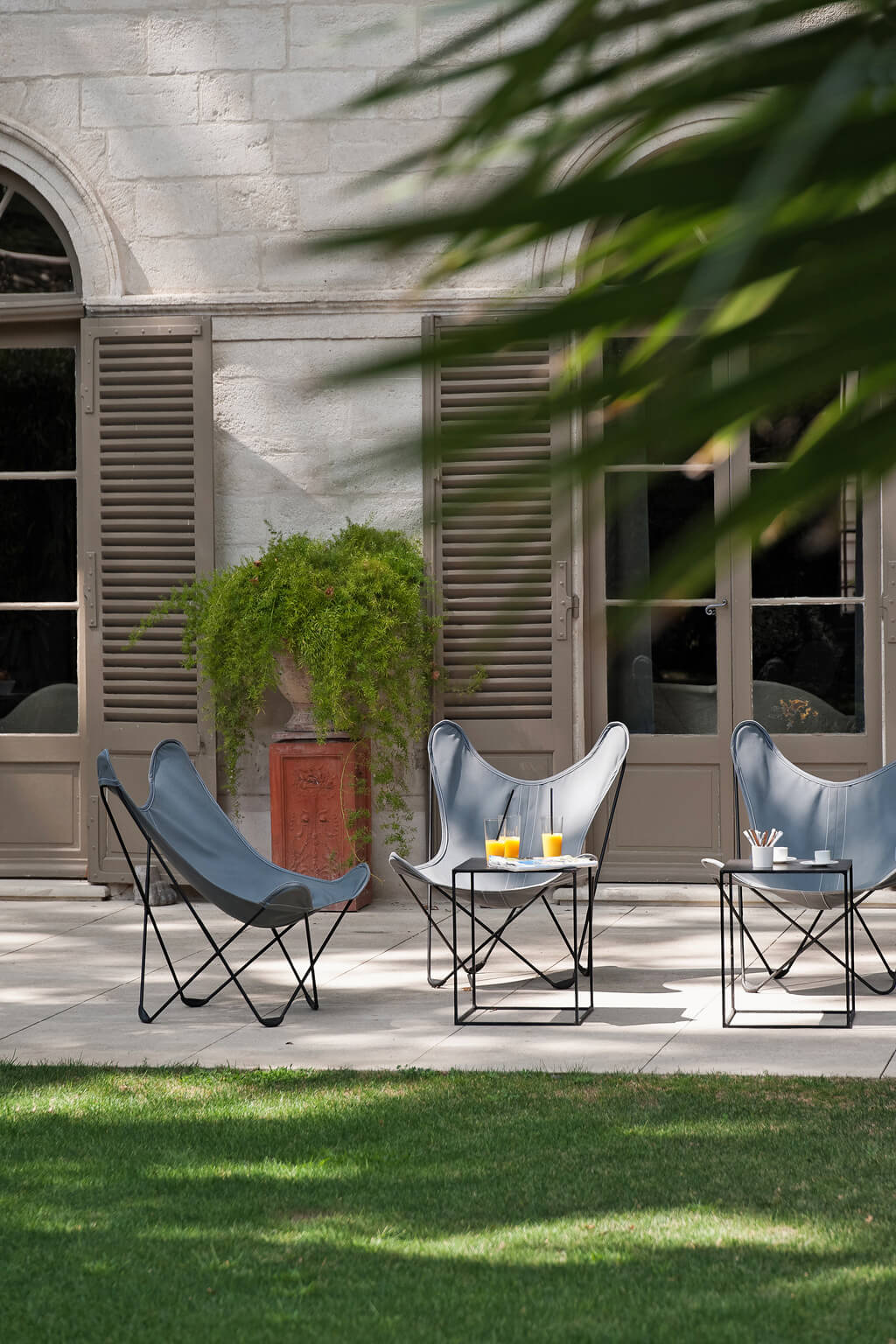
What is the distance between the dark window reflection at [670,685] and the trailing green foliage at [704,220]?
6911 mm

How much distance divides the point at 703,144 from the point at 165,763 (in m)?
5.16

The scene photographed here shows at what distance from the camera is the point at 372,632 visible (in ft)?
22.4

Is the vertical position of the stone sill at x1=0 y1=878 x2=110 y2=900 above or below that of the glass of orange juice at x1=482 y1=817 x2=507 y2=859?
below

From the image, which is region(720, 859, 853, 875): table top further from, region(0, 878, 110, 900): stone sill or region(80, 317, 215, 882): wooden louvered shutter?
region(0, 878, 110, 900): stone sill

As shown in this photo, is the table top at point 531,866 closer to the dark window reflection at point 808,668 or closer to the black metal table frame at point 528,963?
the black metal table frame at point 528,963

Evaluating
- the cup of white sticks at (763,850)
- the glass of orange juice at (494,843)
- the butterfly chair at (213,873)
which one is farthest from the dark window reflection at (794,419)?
the glass of orange juice at (494,843)

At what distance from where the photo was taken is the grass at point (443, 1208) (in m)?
2.49

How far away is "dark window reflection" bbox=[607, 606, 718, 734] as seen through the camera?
7109mm

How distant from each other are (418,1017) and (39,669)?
3.59 metres

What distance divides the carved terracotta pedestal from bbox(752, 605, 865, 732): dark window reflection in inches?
77.7

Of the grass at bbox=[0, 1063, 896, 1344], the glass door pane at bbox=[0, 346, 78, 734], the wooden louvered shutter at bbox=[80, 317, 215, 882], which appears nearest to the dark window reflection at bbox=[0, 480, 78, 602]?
the glass door pane at bbox=[0, 346, 78, 734]

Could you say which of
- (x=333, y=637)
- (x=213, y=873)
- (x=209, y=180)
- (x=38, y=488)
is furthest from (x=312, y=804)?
(x=209, y=180)

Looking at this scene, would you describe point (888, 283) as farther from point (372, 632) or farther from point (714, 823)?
point (714, 823)

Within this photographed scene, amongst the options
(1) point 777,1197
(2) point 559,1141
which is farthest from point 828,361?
(2) point 559,1141
